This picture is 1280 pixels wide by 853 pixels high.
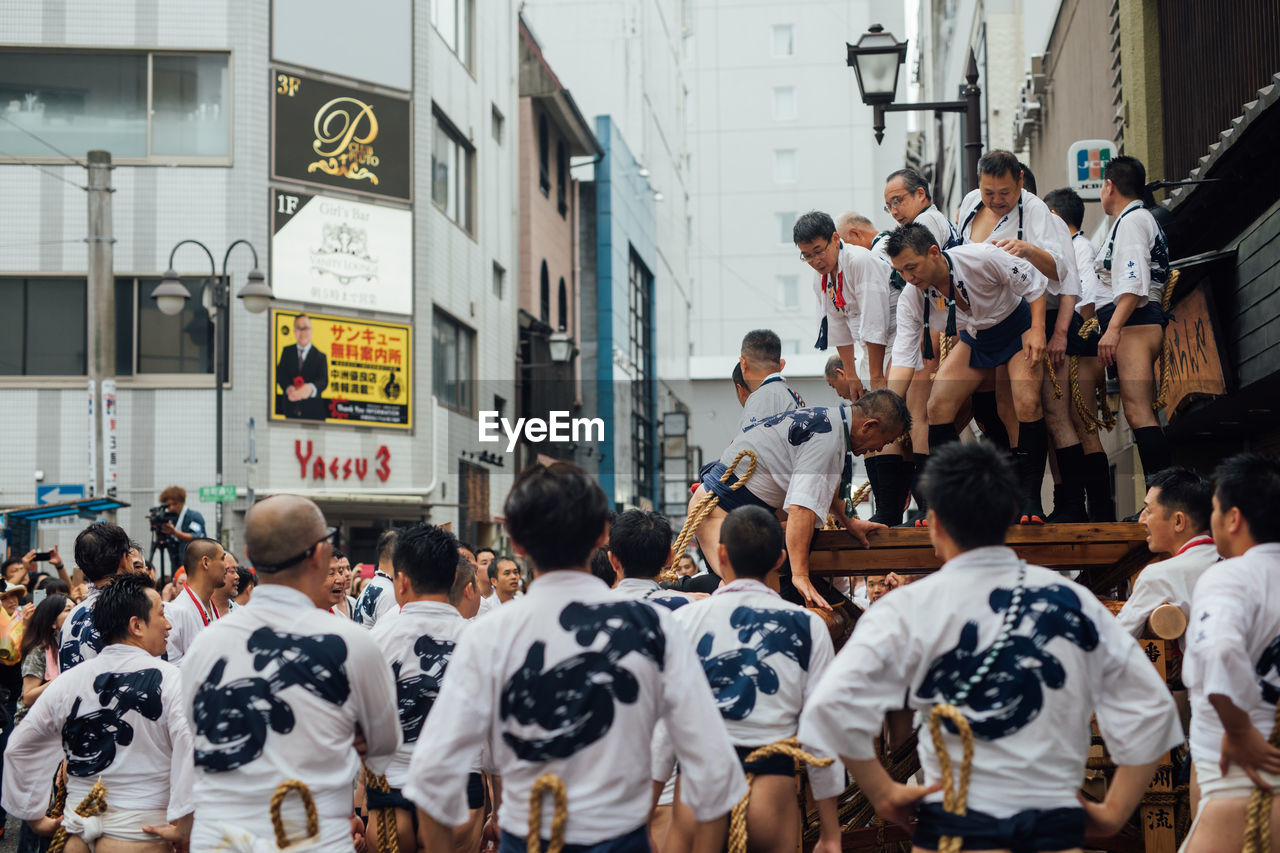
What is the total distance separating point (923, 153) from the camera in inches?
1794

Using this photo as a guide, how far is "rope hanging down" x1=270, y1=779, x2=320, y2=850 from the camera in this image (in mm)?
4328

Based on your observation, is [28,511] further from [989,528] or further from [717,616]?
[989,528]

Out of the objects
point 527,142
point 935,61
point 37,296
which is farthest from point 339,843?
point 935,61

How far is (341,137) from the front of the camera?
27125 mm

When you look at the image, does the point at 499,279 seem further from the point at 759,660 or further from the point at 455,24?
the point at 759,660

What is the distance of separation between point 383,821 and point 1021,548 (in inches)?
142

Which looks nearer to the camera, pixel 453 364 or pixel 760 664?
pixel 760 664

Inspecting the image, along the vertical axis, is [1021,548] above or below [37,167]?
below

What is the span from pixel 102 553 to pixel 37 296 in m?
18.9

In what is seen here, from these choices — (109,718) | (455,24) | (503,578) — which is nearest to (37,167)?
(455,24)

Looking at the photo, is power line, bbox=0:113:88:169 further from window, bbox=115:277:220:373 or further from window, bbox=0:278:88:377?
window, bbox=115:277:220:373

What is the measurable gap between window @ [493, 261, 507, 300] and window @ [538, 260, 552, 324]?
3.03 m

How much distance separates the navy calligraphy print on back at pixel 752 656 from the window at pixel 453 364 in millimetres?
23653

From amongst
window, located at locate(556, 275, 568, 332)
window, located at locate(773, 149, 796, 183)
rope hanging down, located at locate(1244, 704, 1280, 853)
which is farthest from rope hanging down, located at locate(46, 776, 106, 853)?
window, located at locate(773, 149, 796, 183)
